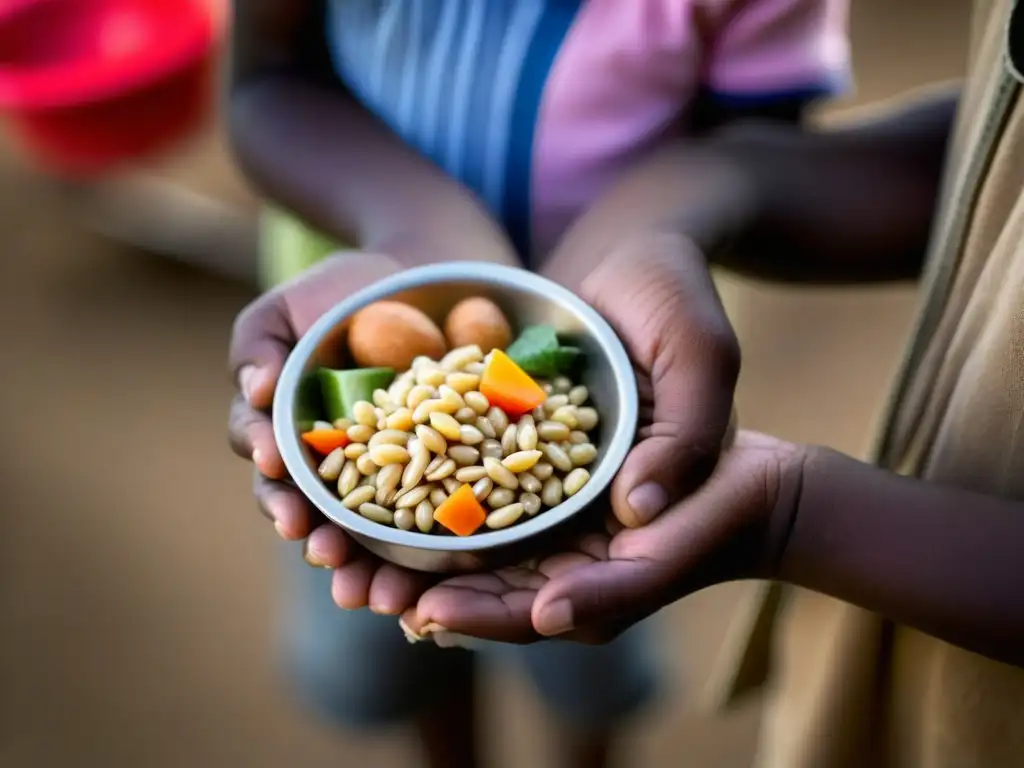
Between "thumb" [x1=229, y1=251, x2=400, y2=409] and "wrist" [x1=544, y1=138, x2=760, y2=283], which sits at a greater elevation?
"wrist" [x1=544, y1=138, x2=760, y2=283]

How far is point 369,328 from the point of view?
24.5 inches

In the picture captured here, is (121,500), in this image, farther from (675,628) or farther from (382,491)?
(382,491)

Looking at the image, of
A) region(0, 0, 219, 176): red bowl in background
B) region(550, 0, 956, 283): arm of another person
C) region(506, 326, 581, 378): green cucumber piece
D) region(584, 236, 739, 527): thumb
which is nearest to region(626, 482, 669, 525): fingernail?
region(584, 236, 739, 527): thumb

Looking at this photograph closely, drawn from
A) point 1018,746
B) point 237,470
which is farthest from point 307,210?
point 237,470

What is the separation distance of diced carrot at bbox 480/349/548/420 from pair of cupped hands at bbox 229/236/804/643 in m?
0.06

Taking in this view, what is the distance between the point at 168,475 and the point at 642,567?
1006 mm

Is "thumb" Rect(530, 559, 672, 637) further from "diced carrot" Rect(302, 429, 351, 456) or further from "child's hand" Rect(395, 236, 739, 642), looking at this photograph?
"diced carrot" Rect(302, 429, 351, 456)

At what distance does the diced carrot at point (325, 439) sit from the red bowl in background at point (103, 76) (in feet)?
2.86

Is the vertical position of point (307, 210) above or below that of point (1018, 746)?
above

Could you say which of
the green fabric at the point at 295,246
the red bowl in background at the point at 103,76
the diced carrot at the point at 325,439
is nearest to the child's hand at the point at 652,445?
the diced carrot at the point at 325,439

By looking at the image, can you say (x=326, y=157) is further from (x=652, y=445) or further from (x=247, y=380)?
(x=652, y=445)

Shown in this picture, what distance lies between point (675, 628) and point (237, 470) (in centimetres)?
60

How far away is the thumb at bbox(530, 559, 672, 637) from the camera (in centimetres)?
52

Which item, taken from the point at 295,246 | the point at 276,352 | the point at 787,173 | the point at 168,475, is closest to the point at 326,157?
the point at 295,246
